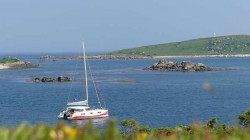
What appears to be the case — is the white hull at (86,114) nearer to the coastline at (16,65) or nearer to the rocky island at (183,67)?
the rocky island at (183,67)

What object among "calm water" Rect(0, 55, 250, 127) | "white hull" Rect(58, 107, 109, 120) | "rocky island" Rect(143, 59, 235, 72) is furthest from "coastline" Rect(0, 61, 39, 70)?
"white hull" Rect(58, 107, 109, 120)

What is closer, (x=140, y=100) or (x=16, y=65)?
(x=140, y=100)

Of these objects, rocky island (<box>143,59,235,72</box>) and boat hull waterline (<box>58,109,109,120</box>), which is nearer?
boat hull waterline (<box>58,109,109,120</box>)

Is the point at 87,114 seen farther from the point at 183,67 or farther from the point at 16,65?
the point at 16,65

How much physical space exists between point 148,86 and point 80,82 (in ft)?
62.6

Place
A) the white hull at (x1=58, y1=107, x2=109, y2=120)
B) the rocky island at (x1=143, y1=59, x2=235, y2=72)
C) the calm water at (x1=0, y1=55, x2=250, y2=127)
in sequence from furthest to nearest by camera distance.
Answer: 1. the rocky island at (x1=143, y1=59, x2=235, y2=72)
2. the white hull at (x1=58, y1=107, x2=109, y2=120)
3. the calm water at (x1=0, y1=55, x2=250, y2=127)

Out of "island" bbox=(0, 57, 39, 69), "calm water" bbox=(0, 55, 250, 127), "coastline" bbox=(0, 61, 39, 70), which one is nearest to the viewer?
"calm water" bbox=(0, 55, 250, 127)

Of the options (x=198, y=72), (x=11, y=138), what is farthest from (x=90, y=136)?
(x=198, y=72)

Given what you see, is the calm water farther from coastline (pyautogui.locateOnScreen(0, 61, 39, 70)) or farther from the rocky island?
→ coastline (pyautogui.locateOnScreen(0, 61, 39, 70))

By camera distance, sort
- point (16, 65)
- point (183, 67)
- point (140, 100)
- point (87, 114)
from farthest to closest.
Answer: point (16, 65), point (183, 67), point (140, 100), point (87, 114)

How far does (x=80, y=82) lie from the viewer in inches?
4390

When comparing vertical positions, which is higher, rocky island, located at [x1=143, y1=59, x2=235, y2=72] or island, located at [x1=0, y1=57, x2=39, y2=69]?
island, located at [x1=0, y1=57, x2=39, y2=69]

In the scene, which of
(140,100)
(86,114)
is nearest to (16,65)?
(140,100)

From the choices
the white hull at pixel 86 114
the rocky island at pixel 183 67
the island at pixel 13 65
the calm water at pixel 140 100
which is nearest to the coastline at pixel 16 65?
the island at pixel 13 65
